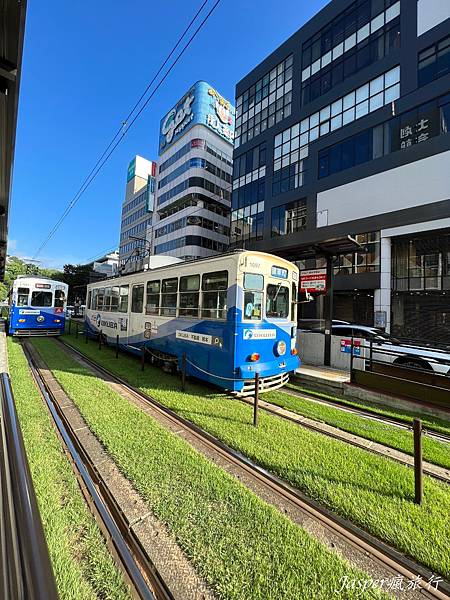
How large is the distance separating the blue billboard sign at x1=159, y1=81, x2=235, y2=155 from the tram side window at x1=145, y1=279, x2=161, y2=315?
150ft

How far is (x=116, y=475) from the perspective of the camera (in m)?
3.84

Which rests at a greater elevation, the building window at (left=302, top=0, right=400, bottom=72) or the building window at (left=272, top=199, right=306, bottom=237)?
the building window at (left=302, top=0, right=400, bottom=72)

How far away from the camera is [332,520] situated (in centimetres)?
316

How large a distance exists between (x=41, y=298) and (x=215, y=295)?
562 inches

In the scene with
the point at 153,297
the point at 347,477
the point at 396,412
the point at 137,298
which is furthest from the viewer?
the point at 137,298

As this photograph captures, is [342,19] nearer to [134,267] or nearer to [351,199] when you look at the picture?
[351,199]

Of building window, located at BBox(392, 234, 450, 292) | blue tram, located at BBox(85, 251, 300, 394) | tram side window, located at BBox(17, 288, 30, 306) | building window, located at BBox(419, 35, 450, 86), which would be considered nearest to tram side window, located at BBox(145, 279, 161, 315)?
blue tram, located at BBox(85, 251, 300, 394)

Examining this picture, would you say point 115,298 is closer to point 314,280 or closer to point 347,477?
point 314,280

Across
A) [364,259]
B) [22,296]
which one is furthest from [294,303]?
[364,259]

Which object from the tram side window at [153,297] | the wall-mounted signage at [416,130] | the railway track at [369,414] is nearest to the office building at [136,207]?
the wall-mounted signage at [416,130]

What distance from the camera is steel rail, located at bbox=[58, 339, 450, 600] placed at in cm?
258

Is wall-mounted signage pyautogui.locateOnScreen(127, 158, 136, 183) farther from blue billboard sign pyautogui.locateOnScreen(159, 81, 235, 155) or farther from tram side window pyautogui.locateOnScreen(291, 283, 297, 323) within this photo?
tram side window pyautogui.locateOnScreen(291, 283, 297, 323)

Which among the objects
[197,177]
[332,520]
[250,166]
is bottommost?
[332,520]

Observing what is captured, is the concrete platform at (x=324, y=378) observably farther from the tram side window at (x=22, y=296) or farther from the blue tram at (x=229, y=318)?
the tram side window at (x=22, y=296)
